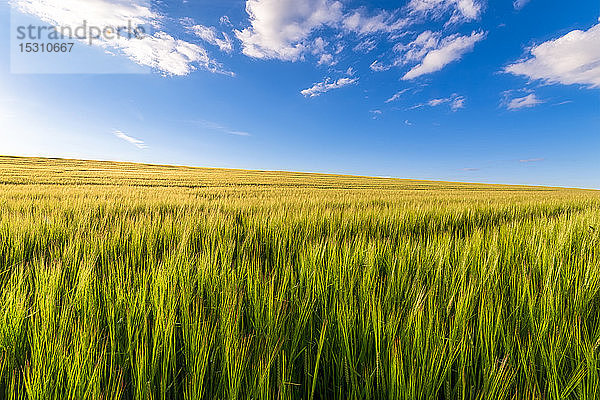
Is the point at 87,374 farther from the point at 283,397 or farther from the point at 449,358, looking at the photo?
the point at 449,358

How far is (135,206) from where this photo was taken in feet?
11.8

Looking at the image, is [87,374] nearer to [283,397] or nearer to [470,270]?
[283,397]

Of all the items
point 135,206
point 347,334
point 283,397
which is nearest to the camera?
point 283,397

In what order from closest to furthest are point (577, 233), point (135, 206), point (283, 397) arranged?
point (283, 397)
point (577, 233)
point (135, 206)

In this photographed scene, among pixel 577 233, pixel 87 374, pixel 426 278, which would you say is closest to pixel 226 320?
pixel 87 374

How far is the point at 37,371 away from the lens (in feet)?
1.91

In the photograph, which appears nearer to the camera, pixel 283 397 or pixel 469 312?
Result: pixel 283 397

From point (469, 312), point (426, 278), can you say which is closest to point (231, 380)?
point (469, 312)

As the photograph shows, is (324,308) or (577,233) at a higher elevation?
(577,233)

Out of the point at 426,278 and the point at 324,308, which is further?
the point at 426,278

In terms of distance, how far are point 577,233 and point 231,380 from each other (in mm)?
2929

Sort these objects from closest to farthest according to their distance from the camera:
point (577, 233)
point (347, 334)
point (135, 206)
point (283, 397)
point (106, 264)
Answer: point (283, 397), point (347, 334), point (106, 264), point (577, 233), point (135, 206)

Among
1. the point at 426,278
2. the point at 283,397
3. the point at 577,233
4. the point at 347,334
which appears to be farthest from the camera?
the point at 577,233

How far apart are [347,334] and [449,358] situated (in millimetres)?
242
